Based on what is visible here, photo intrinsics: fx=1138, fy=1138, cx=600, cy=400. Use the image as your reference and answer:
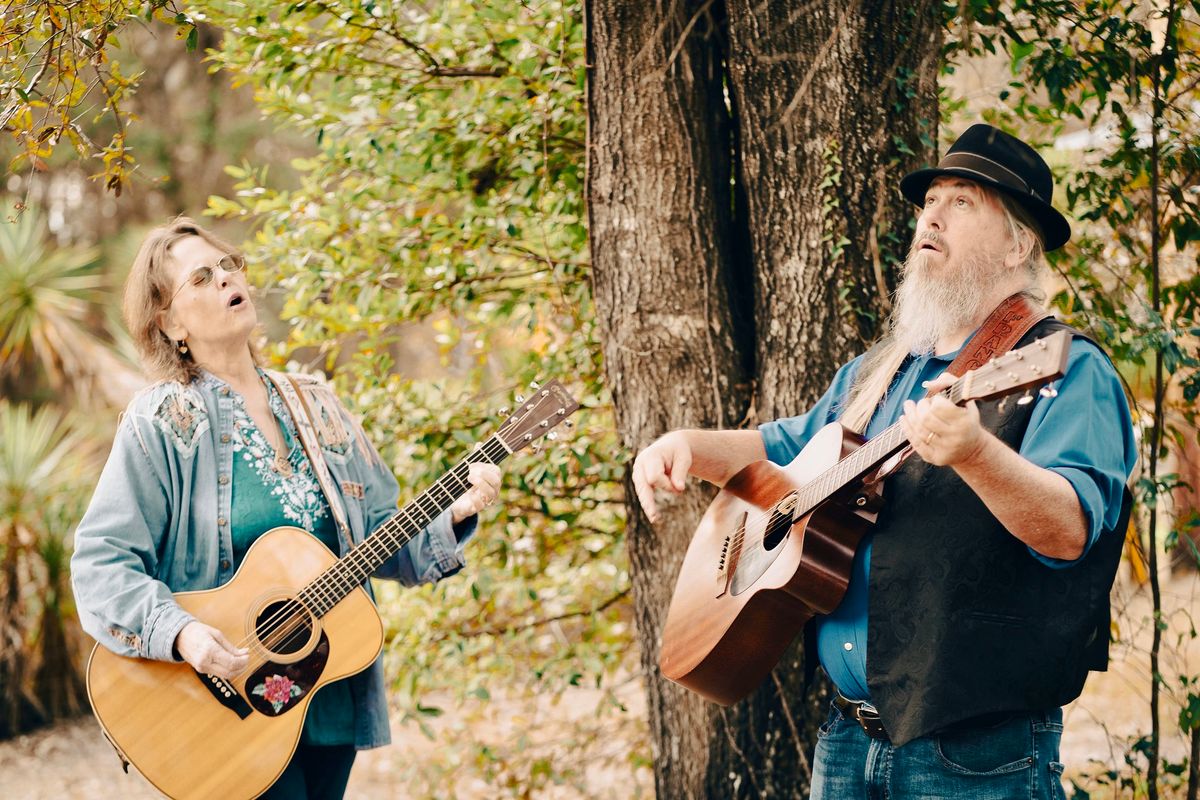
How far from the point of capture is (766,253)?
3531mm

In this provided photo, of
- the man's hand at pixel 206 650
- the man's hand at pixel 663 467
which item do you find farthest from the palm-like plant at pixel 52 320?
the man's hand at pixel 663 467

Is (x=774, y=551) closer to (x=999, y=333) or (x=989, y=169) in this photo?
(x=999, y=333)

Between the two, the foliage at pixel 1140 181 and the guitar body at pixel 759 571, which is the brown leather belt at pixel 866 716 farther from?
the foliage at pixel 1140 181

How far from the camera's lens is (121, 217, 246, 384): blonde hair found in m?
3.08

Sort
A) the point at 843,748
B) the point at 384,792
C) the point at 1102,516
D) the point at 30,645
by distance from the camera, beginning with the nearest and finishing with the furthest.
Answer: the point at 1102,516 → the point at 843,748 → the point at 384,792 → the point at 30,645

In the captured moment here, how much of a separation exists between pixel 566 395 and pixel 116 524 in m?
1.20

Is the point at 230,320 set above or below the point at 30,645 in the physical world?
above

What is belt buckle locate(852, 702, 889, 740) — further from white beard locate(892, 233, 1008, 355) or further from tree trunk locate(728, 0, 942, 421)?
tree trunk locate(728, 0, 942, 421)

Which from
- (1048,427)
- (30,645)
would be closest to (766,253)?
(1048,427)

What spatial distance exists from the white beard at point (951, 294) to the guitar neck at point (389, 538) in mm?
1162

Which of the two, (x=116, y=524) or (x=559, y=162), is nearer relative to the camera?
(x=116, y=524)

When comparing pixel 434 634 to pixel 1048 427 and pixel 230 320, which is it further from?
pixel 1048 427

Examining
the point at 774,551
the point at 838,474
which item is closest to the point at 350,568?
the point at 774,551

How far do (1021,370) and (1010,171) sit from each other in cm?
73
